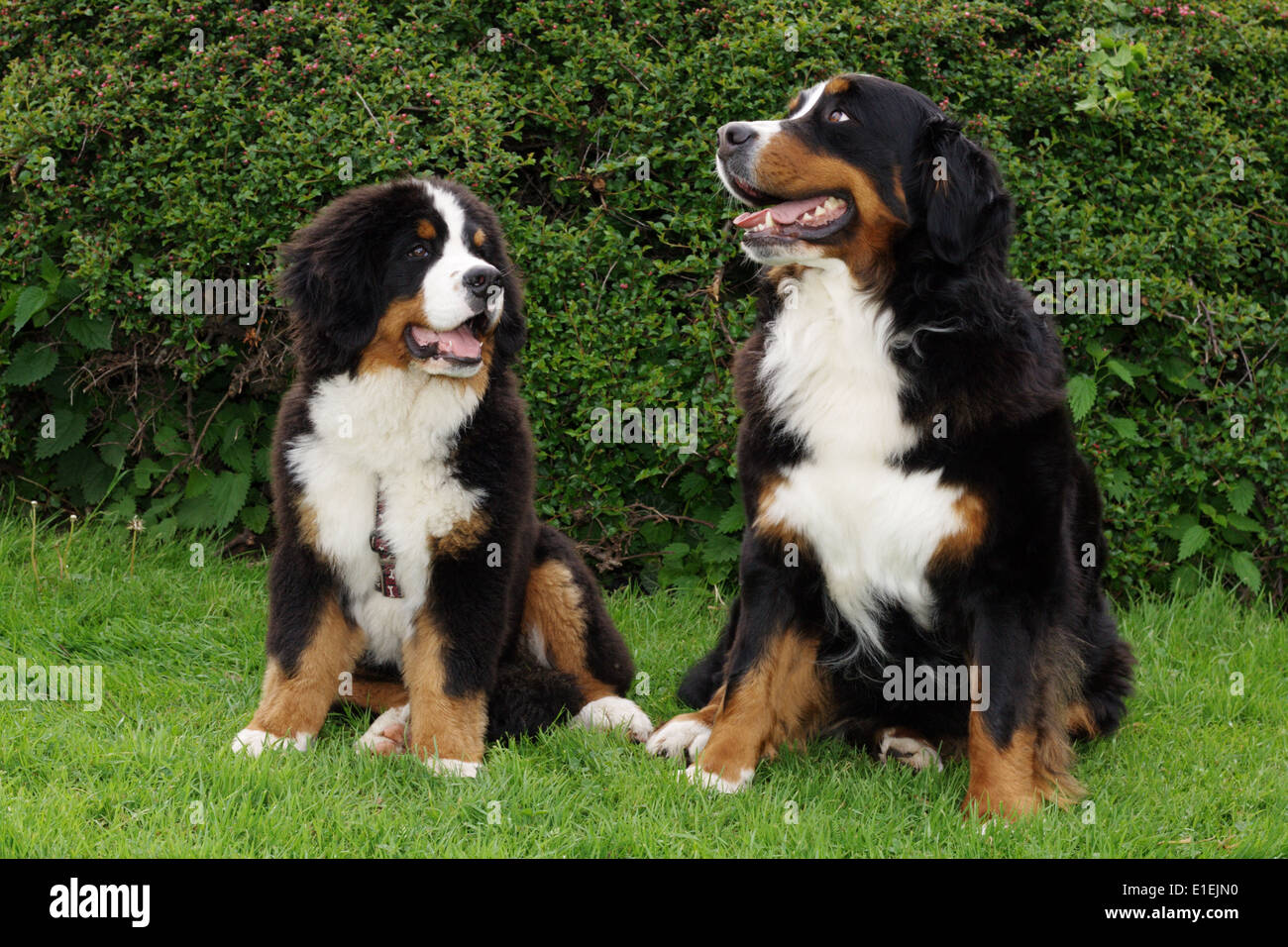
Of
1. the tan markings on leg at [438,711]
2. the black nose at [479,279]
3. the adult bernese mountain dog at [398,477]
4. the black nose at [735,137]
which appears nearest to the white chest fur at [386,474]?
the adult bernese mountain dog at [398,477]

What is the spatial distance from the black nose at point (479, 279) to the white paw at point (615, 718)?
1.31 m

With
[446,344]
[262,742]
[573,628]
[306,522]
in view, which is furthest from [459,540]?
[262,742]

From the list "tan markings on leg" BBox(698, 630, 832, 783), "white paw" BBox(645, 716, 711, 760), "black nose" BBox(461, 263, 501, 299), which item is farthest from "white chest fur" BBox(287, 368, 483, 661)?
"tan markings on leg" BBox(698, 630, 832, 783)

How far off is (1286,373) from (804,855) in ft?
10.6

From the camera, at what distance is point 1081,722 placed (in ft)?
12.6

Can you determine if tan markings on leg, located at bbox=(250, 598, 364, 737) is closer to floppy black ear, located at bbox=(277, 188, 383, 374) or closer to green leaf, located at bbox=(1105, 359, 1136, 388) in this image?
floppy black ear, located at bbox=(277, 188, 383, 374)

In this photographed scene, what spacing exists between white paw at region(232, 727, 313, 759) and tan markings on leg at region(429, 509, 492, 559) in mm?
640

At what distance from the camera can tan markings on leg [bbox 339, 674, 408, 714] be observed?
13.1 ft

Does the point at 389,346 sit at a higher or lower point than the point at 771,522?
higher

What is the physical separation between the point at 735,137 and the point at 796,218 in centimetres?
26

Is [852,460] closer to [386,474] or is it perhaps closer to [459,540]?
[459,540]

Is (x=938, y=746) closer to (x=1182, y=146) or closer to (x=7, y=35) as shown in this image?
(x=1182, y=146)

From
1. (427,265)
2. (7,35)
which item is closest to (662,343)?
(427,265)

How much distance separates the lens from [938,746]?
12.4ft
